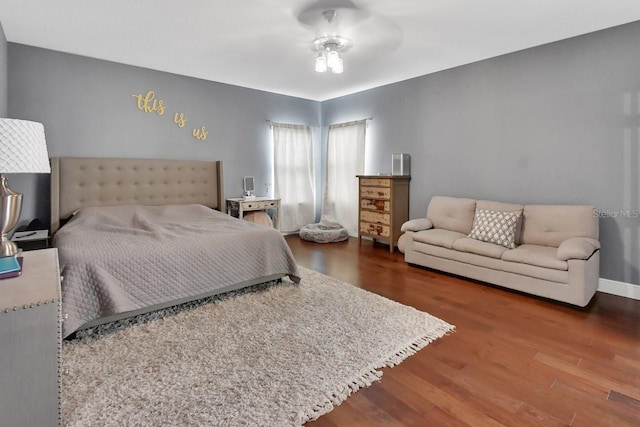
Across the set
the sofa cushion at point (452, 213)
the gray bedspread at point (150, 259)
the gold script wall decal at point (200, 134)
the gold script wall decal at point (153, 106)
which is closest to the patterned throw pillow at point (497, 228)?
the sofa cushion at point (452, 213)

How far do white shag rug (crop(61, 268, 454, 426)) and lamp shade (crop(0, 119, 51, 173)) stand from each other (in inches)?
45.2

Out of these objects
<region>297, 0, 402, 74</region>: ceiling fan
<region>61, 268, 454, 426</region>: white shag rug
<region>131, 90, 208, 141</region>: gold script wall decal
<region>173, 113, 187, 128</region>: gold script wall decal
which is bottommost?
<region>61, 268, 454, 426</region>: white shag rug

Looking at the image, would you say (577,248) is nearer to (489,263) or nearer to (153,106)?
(489,263)

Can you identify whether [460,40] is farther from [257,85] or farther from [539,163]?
[257,85]

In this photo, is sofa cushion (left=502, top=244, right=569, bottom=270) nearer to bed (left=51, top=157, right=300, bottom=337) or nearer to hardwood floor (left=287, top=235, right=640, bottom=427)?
hardwood floor (left=287, top=235, right=640, bottom=427)

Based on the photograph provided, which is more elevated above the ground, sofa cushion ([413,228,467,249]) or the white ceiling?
the white ceiling

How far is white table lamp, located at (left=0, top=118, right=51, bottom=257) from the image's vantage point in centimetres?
152

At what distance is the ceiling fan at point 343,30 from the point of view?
8.95ft

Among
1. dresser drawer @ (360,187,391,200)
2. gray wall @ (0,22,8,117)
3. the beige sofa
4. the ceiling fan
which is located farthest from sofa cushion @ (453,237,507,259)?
gray wall @ (0,22,8,117)

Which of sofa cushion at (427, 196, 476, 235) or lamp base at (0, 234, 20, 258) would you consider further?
sofa cushion at (427, 196, 476, 235)

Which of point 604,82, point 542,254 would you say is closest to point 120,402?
point 542,254

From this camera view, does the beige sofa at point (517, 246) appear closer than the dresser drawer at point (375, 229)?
Yes

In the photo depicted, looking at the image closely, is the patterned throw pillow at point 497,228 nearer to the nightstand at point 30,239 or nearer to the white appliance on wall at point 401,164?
the white appliance on wall at point 401,164

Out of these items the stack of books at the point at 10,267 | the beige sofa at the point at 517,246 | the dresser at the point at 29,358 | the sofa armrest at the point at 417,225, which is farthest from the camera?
the sofa armrest at the point at 417,225
